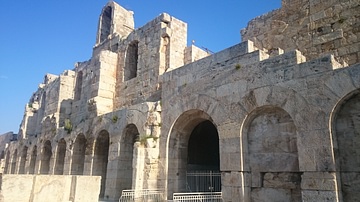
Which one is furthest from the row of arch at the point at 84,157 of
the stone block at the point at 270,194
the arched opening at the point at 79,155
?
the stone block at the point at 270,194

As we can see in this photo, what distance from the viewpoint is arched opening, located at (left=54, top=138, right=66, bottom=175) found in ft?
55.5

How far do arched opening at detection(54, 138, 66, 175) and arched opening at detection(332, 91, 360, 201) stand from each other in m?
14.4

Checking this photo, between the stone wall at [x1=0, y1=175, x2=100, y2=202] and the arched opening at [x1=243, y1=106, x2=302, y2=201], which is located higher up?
the arched opening at [x1=243, y1=106, x2=302, y2=201]

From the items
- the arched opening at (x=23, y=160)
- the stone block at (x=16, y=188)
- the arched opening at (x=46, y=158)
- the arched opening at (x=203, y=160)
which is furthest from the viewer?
the arched opening at (x=23, y=160)

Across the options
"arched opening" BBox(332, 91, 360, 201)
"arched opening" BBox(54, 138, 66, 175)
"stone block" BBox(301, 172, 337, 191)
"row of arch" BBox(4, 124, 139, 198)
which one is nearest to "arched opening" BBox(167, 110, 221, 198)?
"row of arch" BBox(4, 124, 139, 198)

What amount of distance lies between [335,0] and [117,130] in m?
9.23

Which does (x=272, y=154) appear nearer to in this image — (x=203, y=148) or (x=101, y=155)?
(x=203, y=148)

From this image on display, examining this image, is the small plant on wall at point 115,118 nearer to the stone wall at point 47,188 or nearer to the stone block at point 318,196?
the stone wall at point 47,188

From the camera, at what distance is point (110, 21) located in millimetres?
20203

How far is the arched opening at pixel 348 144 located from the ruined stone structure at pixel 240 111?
22mm

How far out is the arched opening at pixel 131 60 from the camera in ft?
52.7

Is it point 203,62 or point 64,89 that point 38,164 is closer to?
point 64,89

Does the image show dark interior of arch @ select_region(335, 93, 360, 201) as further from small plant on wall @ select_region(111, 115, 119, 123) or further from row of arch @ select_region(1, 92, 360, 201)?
small plant on wall @ select_region(111, 115, 119, 123)

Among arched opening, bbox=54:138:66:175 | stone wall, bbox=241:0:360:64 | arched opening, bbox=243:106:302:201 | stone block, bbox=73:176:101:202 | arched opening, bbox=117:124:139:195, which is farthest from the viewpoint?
arched opening, bbox=54:138:66:175
